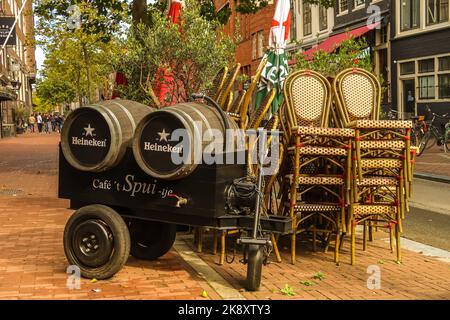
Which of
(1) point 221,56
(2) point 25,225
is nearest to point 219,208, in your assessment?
(1) point 221,56

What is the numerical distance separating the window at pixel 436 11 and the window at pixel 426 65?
1.53 m

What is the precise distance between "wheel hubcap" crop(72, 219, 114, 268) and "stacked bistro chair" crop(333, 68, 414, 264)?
2.25 metres

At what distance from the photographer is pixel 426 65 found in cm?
2559

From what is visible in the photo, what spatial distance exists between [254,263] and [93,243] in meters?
1.45

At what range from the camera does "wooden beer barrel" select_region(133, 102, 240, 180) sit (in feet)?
15.9

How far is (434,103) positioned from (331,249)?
780 inches

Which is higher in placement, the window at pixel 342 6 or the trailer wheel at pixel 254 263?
the window at pixel 342 6

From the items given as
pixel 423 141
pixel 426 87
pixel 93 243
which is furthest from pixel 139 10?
pixel 426 87

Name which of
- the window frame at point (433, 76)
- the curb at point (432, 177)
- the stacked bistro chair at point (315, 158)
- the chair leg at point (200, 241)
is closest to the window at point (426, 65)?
the window frame at point (433, 76)

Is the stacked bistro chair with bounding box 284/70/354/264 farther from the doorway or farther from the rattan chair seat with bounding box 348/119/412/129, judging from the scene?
the doorway

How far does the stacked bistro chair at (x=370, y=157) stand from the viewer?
5.73 m

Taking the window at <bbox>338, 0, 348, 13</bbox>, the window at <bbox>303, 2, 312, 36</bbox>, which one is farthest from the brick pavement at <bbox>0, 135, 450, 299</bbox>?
the window at <bbox>303, 2, 312, 36</bbox>

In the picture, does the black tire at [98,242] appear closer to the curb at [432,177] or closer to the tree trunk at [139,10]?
the tree trunk at [139,10]

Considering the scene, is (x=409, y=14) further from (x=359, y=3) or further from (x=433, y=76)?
(x=359, y=3)
